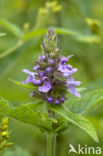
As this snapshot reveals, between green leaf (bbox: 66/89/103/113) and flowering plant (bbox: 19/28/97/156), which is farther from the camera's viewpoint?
green leaf (bbox: 66/89/103/113)

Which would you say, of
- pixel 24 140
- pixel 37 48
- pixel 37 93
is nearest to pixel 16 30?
pixel 37 48

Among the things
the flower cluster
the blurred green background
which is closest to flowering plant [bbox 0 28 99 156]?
the flower cluster

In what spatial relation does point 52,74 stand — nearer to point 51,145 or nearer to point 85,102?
point 85,102

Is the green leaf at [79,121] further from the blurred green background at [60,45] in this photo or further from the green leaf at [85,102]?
the blurred green background at [60,45]

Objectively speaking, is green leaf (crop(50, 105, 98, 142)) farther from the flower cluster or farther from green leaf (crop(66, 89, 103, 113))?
green leaf (crop(66, 89, 103, 113))

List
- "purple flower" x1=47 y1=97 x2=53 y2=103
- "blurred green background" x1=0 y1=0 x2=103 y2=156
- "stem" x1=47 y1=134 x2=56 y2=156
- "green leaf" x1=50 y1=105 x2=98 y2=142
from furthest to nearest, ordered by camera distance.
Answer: "blurred green background" x1=0 y1=0 x2=103 y2=156 → "stem" x1=47 y1=134 x2=56 y2=156 → "purple flower" x1=47 y1=97 x2=53 y2=103 → "green leaf" x1=50 y1=105 x2=98 y2=142

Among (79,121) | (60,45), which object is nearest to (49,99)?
(79,121)
